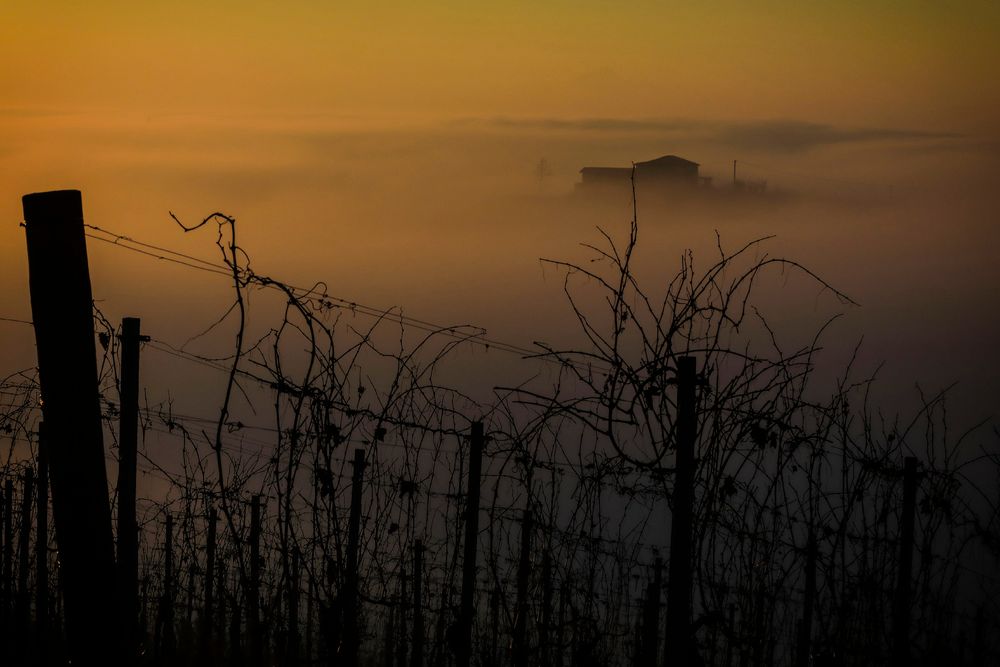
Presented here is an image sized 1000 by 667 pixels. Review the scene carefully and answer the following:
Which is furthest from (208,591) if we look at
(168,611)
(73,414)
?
(73,414)

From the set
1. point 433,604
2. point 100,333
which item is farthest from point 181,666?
point 100,333

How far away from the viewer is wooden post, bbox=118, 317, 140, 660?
439 cm

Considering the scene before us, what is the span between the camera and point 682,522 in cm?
414

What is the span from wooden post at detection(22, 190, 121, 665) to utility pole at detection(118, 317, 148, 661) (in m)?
0.73

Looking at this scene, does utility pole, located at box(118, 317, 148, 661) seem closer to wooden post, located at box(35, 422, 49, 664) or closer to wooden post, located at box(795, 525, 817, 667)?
wooden post, located at box(35, 422, 49, 664)

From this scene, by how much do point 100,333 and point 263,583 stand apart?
1803mm

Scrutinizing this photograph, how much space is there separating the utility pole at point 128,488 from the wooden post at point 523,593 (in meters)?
1.82

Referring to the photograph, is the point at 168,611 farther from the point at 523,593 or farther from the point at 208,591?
the point at 523,593

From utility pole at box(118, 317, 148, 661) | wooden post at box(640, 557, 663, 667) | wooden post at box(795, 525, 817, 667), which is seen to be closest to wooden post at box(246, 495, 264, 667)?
utility pole at box(118, 317, 148, 661)

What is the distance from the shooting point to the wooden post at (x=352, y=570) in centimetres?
524

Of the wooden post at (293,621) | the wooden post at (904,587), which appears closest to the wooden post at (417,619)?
the wooden post at (293,621)

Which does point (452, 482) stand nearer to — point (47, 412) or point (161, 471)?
point (161, 471)

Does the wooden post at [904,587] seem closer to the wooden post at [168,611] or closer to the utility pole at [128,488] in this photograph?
the utility pole at [128,488]

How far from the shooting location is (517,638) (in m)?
5.25
